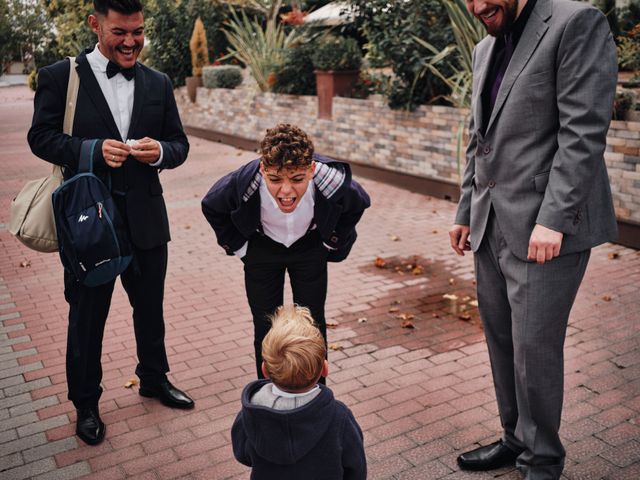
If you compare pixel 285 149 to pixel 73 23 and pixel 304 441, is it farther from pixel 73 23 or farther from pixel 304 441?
pixel 73 23

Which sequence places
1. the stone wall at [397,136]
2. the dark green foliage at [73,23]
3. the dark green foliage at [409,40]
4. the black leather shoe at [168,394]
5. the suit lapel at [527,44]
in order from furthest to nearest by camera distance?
the dark green foliage at [73,23] < the dark green foliage at [409,40] < the stone wall at [397,136] < the black leather shoe at [168,394] < the suit lapel at [527,44]

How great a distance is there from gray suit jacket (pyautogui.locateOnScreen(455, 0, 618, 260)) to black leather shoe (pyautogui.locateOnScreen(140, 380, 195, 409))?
2.03 metres

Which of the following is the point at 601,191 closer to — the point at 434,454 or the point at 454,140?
the point at 434,454

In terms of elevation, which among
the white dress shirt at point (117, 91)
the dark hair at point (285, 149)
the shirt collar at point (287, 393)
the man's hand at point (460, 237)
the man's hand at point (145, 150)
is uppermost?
the white dress shirt at point (117, 91)

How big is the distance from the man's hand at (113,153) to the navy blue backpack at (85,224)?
0.21 feet

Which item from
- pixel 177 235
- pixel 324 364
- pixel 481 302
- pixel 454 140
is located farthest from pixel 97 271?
pixel 454 140

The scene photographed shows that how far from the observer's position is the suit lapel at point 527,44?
2551 millimetres

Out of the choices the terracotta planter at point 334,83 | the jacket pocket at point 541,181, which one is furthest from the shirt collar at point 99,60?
the terracotta planter at point 334,83

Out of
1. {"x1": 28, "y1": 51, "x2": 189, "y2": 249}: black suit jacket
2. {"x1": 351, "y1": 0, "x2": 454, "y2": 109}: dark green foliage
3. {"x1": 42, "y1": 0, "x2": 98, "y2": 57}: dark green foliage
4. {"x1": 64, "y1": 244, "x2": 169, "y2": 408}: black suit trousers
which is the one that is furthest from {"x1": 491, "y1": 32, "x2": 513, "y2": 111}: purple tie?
{"x1": 42, "y1": 0, "x2": 98, "y2": 57}: dark green foliage

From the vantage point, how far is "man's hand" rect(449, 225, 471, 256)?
3176 millimetres

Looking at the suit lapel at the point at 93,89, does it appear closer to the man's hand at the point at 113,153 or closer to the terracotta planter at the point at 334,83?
the man's hand at the point at 113,153

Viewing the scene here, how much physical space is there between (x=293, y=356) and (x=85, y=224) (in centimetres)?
160

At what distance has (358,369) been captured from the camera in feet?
14.1

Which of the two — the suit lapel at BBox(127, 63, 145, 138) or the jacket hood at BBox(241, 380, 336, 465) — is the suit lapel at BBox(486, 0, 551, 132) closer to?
the jacket hood at BBox(241, 380, 336, 465)
